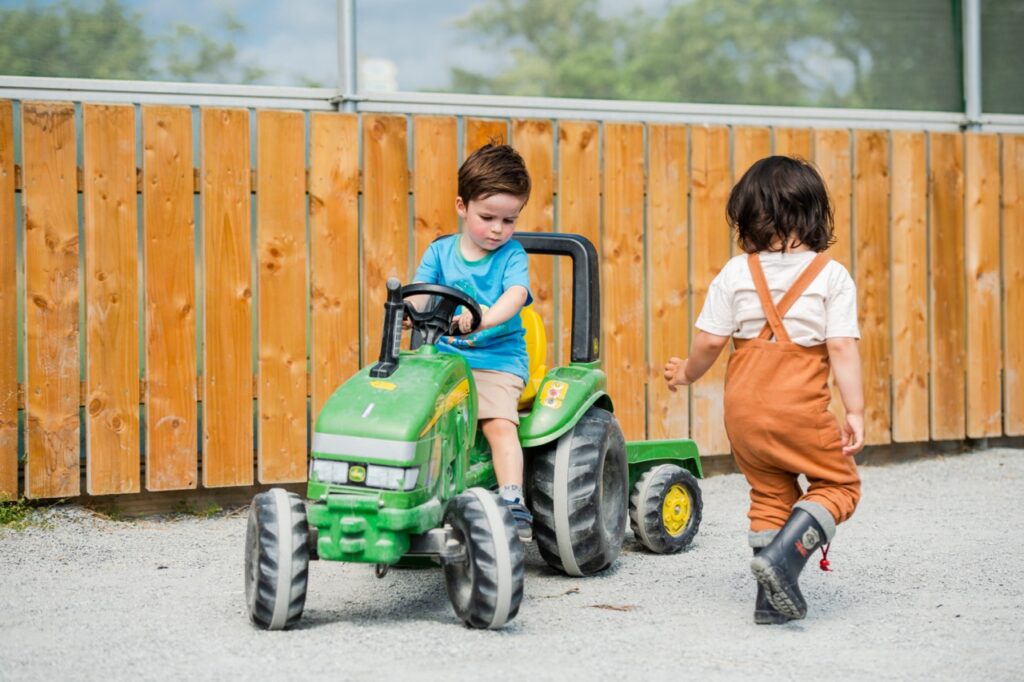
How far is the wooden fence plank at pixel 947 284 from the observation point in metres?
7.09

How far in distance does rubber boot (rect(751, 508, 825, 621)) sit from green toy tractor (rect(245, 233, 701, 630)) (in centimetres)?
72

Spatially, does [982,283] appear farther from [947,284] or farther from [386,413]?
[386,413]

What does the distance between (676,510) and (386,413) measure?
5.81 feet

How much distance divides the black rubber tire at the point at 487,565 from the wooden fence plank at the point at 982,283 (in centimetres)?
450

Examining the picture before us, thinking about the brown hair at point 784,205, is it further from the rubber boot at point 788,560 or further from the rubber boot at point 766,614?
the rubber boot at point 766,614

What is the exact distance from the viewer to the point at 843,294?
3734mm

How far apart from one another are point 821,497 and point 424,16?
3846 mm

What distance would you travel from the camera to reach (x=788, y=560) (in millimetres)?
3594

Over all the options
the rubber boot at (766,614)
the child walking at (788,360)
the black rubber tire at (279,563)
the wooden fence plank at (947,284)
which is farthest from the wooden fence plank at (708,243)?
the black rubber tire at (279,563)

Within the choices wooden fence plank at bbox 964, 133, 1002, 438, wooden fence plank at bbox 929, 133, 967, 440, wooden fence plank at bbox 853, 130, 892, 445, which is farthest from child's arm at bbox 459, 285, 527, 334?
wooden fence plank at bbox 964, 133, 1002, 438

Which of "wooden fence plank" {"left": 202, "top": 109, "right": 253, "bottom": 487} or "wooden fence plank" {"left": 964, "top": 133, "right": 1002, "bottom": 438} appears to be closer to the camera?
"wooden fence plank" {"left": 202, "top": 109, "right": 253, "bottom": 487}

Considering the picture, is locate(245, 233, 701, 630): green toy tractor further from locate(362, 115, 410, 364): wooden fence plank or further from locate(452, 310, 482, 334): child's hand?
locate(362, 115, 410, 364): wooden fence plank

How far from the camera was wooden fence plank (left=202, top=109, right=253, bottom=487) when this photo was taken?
5695mm

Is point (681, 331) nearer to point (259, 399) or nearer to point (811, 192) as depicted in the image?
point (259, 399)
